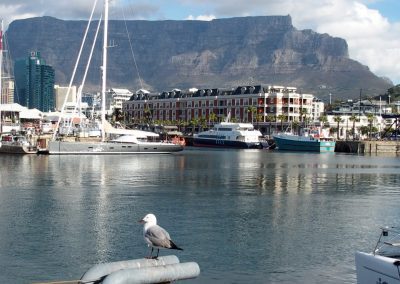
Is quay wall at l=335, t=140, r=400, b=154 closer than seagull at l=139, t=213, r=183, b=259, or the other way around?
seagull at l=139, t=213, r=183, b=259

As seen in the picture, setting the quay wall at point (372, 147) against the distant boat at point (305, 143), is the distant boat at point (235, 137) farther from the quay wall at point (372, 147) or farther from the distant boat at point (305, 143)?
the quay wall at point (372, 147)

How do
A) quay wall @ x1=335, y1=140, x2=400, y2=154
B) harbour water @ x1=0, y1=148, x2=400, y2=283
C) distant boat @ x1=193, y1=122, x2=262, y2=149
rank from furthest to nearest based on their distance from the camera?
distant boat @ x1=193, y1=122, x2=262, y2=149 → quay wall @ x1=335, y1=140, x2=400, y2=154 → harbour water @ x1=0, y1=148, x2=400, y2=283

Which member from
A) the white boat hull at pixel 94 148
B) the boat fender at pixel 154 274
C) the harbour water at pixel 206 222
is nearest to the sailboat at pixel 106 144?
the white boat hull at pixel 94 148

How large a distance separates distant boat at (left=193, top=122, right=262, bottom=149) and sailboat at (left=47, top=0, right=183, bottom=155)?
182 feet

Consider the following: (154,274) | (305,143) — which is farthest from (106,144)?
(154,274)

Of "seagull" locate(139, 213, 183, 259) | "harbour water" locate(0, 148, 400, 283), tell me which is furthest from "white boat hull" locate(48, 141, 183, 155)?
"seagull" locate(139, 213, 183, 259)

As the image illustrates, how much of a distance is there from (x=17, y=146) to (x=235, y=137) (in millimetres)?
72329

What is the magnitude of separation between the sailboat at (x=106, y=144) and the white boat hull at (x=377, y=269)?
3491 inches

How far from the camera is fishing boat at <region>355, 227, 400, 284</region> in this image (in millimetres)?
18188

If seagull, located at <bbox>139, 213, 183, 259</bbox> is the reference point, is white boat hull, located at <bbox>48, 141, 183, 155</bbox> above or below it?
below

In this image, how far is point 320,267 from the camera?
26344 mm

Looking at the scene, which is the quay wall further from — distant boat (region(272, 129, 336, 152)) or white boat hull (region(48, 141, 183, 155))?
white boat hull (region(48, 141, 183, 155))

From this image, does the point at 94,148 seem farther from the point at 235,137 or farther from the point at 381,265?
the point at 381,265

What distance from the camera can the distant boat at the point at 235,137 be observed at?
17612 cm
